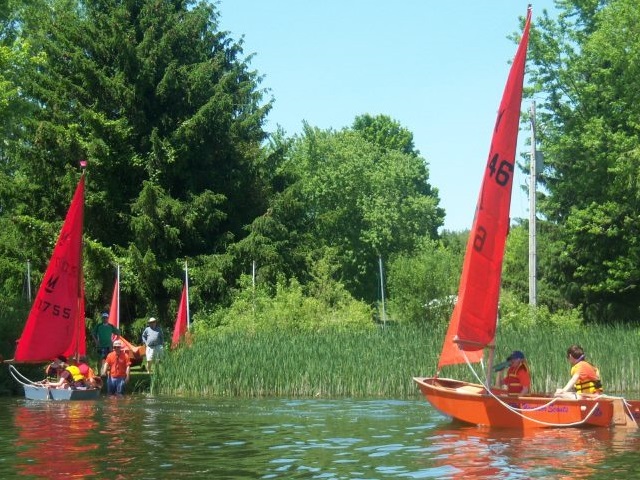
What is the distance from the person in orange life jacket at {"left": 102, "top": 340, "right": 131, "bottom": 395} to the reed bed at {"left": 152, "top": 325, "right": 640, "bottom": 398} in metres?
0.85

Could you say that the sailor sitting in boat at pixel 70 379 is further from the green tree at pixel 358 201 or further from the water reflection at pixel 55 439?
the green tree at pixel 358 201

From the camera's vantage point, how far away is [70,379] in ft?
84.4

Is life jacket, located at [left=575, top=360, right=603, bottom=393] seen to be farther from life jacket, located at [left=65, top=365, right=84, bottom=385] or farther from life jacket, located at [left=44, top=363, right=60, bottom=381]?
life jacket, located at [left=44, top=363, right=60, bottom=381]

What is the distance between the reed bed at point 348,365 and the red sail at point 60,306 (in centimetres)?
237

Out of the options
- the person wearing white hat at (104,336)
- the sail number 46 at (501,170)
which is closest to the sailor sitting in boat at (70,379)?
→ the person wearing white hat at (104,336)

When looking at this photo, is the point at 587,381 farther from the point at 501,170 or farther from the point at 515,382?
the point at 501,170

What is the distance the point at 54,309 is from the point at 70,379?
6.83 feet

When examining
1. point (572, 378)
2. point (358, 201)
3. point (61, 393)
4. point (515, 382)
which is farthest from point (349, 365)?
point (358, 201)

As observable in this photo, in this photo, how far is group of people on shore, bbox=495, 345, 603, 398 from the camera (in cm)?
1892

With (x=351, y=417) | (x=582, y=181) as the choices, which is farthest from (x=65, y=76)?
(x=351, y=417)

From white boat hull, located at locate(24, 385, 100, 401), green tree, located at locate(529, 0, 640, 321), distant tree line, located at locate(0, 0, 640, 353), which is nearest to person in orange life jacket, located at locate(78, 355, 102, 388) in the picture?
white boat hull, located at locate(24, 385, 100, 401)

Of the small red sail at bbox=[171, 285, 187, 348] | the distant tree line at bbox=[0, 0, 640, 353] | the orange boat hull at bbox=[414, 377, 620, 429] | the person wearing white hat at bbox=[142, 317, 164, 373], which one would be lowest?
the orange boat hull at bbox=[414, 377, 620, 429]

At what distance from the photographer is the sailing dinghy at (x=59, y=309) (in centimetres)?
2659

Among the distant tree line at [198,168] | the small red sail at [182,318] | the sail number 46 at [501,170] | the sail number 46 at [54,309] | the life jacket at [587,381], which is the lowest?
the life jacket at [587,381]
